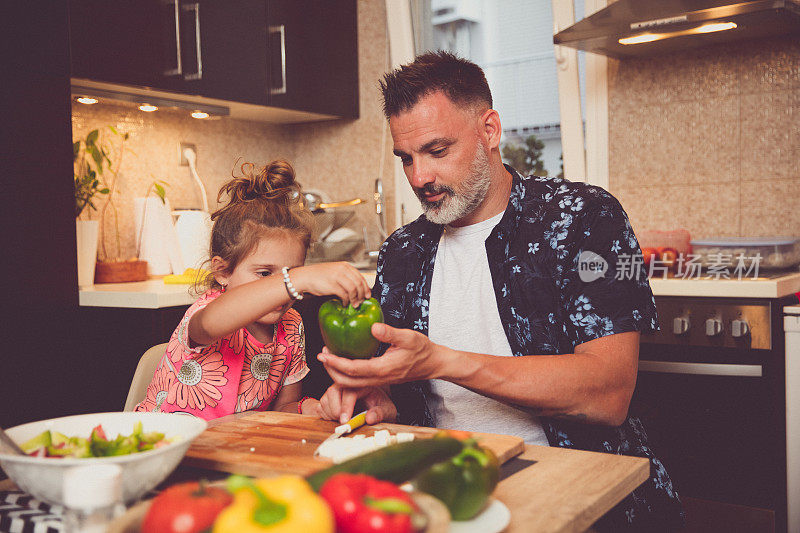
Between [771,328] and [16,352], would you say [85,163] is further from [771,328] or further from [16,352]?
[771,328]

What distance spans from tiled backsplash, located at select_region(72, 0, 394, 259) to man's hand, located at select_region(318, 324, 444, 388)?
6.11 ft

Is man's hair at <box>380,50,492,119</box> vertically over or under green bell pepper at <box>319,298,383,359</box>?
over

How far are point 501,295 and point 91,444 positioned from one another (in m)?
0.89

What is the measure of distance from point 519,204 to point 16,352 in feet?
4.57

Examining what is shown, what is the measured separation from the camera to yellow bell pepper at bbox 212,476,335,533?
20.5 inches

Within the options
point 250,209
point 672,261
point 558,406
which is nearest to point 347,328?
point 558,406

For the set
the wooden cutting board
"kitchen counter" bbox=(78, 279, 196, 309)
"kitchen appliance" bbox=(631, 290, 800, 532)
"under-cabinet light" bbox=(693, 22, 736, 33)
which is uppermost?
"under-cabinet light" bbox=(693, 22, 736, 33)

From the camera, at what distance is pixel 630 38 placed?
8.03 ft

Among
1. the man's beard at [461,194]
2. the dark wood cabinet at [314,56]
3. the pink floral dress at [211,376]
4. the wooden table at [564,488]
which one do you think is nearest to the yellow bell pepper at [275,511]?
the wooden table at [564,488]

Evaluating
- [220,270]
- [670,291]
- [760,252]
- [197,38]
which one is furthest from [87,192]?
[760,252]

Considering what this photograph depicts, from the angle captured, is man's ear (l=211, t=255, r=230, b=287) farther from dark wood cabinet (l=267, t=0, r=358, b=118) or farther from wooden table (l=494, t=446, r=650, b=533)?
dark wood cabinet (l=267, t=0, r=358, b=118)

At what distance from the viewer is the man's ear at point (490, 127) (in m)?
1.63

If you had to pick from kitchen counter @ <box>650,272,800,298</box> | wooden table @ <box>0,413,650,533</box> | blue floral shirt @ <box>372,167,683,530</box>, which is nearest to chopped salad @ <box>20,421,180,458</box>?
wooden table @ <box>0,413,650,533</box>

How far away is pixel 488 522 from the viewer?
732 millimetres
